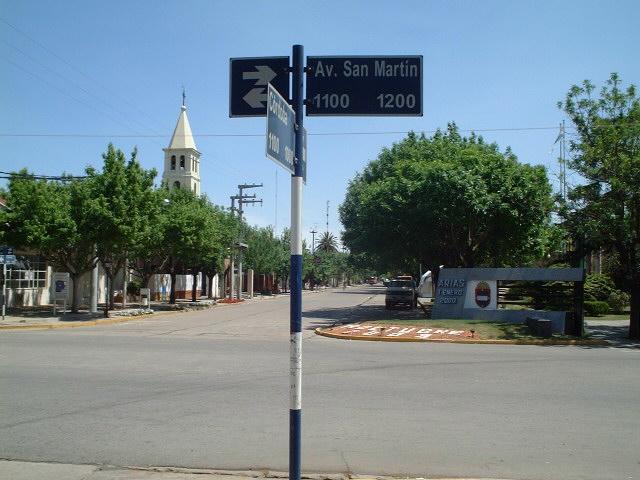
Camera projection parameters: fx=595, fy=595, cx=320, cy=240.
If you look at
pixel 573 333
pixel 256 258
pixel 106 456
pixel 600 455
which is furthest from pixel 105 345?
pixel 256 258

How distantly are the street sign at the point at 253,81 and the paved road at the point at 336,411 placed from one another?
3.79 meters

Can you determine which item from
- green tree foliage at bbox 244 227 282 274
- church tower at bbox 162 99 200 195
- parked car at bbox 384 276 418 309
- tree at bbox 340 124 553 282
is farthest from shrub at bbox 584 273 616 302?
church tower at bbox 162 99 200 195

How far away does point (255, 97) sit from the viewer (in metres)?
5.39

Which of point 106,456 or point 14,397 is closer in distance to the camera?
point 106,456

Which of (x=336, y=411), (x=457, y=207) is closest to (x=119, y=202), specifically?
(x=457, y=207)

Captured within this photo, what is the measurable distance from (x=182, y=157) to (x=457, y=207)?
47805 mm

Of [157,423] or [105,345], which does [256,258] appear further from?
[157,423]

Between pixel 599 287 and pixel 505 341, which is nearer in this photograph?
pixel 505 341

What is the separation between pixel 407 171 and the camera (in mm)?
29594

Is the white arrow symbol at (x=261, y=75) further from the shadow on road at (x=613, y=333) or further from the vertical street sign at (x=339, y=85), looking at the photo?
the shadow on road at (x=613, y=333)

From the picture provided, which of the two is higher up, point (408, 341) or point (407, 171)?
point (407, 171)

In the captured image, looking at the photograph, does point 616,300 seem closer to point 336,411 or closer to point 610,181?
point 610,181

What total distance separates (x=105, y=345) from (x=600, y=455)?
14.2 m

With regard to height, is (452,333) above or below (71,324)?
above
